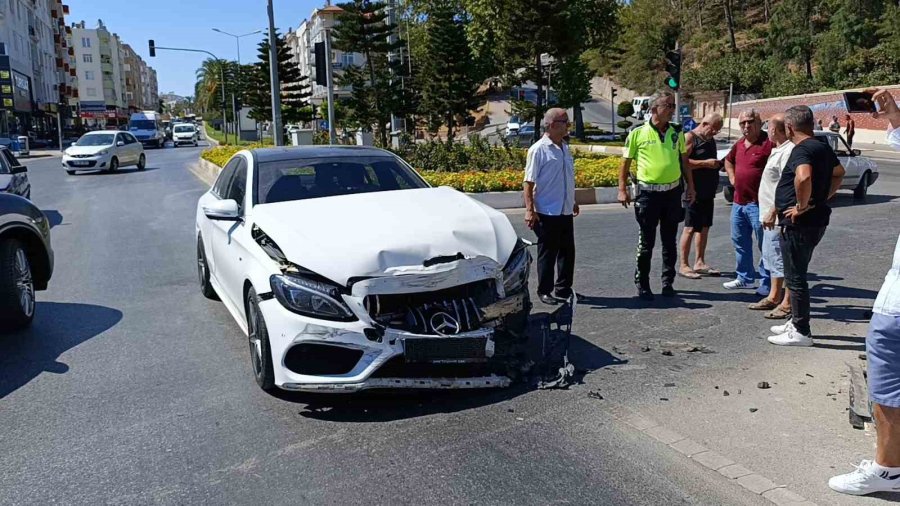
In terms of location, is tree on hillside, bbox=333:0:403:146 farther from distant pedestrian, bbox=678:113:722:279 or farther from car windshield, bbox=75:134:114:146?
distant pedestrian, bbox=678:113:722:279

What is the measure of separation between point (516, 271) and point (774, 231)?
117 inches

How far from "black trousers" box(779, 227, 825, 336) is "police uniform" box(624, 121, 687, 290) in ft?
5.20

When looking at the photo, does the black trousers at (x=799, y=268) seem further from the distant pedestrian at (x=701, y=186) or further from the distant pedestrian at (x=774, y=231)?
the distant pedestrian at (x=701, y=186)

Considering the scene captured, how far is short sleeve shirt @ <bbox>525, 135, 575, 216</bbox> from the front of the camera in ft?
22.9

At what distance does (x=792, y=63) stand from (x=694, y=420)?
214 feet

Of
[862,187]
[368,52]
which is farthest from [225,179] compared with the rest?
[368,52]

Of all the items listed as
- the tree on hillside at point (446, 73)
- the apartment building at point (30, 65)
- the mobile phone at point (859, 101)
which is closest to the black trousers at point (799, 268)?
the mobile phone at point (859, 101)

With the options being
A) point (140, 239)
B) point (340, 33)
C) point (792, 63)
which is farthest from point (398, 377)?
point (792, 63)

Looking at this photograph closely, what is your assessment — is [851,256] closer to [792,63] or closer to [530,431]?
[530,431]

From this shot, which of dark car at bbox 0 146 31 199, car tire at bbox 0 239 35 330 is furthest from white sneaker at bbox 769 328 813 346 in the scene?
dark car at bbox 0 146 31 199

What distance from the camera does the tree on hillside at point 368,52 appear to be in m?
37.2

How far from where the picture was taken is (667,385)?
16.4 feet

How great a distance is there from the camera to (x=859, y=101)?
4.00 metres

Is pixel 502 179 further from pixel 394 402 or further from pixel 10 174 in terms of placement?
pixel 394 402
